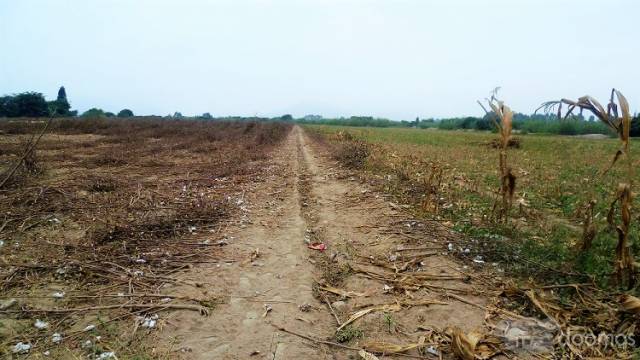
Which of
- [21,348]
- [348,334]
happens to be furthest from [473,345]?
[21,348]

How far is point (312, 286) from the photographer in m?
3.88

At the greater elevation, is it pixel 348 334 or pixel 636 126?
pixel 636 126

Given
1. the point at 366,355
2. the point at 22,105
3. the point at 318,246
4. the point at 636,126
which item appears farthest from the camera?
the point at 22,105

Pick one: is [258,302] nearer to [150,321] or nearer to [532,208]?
[150,321]

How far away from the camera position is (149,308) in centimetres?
328

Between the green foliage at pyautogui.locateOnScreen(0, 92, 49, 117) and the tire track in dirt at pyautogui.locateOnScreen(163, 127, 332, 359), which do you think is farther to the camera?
the green foliage at pyautogui.locateOnScreen(0, 92, 49, 117)

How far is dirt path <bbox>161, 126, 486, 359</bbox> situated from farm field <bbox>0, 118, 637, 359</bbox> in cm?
2

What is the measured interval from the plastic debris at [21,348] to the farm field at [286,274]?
0.04ft

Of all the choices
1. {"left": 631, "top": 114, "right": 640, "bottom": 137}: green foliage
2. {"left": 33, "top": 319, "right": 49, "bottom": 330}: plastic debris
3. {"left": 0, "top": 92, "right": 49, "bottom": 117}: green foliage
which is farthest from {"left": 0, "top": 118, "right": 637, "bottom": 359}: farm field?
{"left": 0, "top": 92, "right": 49, "bottom": 117}: green foliage

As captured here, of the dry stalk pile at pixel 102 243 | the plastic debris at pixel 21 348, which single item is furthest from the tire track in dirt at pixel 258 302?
the plastic debris at pixel 21 348

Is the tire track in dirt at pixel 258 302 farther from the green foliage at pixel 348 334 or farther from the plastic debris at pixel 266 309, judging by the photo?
the green foliage at pixel 348 334

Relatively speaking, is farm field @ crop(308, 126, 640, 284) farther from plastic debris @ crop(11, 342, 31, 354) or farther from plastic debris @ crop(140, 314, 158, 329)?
plastic debris @ crop(11, 342, 31, 354)

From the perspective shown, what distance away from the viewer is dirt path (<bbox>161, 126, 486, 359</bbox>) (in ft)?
9.66

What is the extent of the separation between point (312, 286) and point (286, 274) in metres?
0.40
